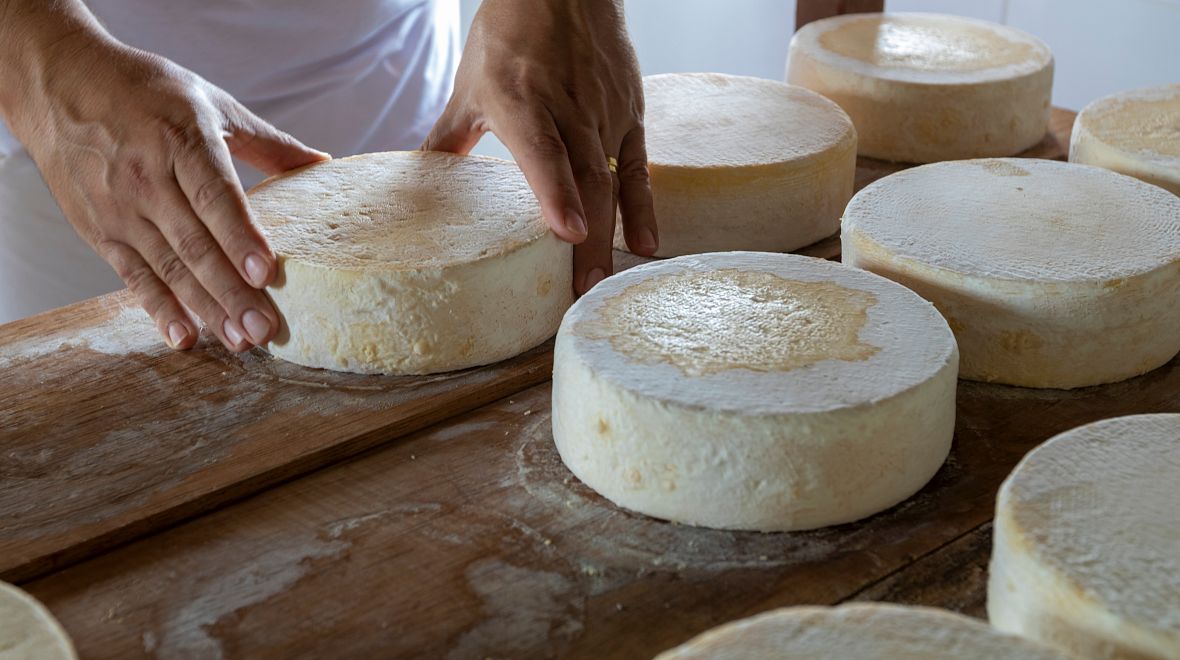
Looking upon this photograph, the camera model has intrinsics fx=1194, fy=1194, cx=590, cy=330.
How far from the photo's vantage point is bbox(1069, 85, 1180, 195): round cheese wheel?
2049 mm

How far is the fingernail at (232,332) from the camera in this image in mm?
1682

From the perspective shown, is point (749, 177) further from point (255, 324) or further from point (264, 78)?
point (264, 78)

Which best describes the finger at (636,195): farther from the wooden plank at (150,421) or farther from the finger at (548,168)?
the wooden plank at (150,421)

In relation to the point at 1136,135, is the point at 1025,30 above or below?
below

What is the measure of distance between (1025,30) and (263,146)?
2.70 m

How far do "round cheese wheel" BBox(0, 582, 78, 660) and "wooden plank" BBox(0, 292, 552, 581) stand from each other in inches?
8.4

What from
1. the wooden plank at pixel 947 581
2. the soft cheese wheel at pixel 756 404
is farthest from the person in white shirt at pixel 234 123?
the wooden plank at pixel 947 581

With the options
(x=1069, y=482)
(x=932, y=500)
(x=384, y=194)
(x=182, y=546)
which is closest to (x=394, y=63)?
(x=384, y=194)

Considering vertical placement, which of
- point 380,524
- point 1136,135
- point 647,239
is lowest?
point 380,524

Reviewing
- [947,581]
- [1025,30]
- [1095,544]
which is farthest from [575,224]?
[1025,30]

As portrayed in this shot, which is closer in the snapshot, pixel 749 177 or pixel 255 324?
pixel 255 324

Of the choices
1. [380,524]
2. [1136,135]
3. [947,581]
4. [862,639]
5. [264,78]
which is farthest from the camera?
[264,78]

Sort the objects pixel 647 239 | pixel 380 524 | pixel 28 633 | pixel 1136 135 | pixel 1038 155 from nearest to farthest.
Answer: pixel 28 633 < pixel 380 524 < pixel 647 239 < pixel 1136 135 < pixel 1038 155

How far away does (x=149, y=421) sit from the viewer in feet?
5.22
